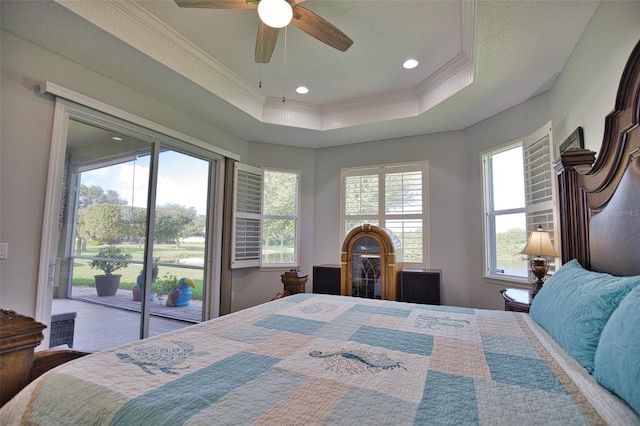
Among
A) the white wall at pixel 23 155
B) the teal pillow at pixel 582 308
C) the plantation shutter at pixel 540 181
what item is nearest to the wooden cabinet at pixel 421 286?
the plantation shutter at pixel 540 181

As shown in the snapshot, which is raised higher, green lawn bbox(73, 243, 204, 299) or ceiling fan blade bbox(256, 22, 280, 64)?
ceiling fan blade bbox(256, 22, 280, 64)

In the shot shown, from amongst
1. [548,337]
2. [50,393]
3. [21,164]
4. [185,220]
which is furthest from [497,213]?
[21,164]

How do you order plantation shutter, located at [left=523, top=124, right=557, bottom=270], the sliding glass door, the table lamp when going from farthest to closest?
plantation shutter, located at [left=523, top=124, right=557, bottom=270], the sliding glass door, the table lamp

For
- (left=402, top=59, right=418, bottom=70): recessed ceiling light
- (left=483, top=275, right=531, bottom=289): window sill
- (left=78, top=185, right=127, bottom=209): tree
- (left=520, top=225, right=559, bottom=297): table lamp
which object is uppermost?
(left=402, top=59, right=418, bottom=70): recessed ceiling light

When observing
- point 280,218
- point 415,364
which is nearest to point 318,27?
point 415,364

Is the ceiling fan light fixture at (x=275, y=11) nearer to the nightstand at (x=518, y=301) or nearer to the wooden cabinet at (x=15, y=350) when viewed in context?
the wooden cabinet at (x=15, y=350)

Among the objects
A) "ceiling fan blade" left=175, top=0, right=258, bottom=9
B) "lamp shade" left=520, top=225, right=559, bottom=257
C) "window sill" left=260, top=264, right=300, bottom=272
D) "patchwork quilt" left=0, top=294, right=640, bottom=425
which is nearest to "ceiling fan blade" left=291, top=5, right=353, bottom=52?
"ceiling fan blade" left=175, top=0, right=258, bottom=9

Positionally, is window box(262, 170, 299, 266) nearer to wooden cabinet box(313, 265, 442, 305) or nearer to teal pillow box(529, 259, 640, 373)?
wooden cabinet box(313, 265, 442, 305)

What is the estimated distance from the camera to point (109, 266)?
284cm

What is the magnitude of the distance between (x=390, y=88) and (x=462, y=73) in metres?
0.82

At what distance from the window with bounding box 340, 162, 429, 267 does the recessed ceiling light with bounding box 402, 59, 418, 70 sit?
4.67 ft

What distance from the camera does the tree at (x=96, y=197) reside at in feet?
8.60

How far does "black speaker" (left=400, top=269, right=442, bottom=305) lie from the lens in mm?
3533

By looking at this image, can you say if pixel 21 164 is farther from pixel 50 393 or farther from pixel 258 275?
pixel 258 275
